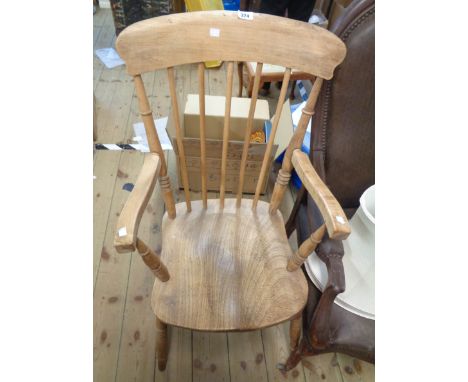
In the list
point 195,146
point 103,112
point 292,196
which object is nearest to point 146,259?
point 195,146

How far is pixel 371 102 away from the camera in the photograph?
35.6 inches

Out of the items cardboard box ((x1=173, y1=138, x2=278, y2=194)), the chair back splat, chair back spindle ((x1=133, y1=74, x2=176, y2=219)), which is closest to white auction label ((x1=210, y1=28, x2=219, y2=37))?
the chair back splat

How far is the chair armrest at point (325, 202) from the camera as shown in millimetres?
718

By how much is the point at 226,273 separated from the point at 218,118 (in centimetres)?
88

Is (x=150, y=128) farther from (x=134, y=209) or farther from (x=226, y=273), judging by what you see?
(x=226, y=273)

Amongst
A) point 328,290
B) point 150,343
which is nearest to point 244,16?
point 328,290

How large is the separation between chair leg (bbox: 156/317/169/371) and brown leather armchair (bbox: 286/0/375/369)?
17.4 inches

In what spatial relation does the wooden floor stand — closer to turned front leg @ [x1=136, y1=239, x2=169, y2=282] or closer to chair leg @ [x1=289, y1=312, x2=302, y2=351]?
chair leg @ [x1=289, y1=312, x2=302, y2=351]

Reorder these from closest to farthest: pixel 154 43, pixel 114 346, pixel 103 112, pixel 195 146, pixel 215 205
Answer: pixel 154 43 < pixel 215 205 < pixel 114 346 < pixel 195 146 < pixel 103 112

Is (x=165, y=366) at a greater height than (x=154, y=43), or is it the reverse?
(x=154, y=43)

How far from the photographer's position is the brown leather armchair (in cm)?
84

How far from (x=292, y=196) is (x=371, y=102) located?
36.8 inches

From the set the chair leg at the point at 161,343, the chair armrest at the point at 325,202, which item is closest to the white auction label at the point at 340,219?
the chair armrest at the point at 325,202
